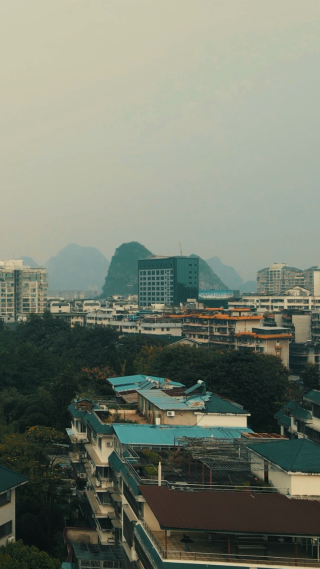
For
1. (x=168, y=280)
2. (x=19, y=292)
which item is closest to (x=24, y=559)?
(x=19, y=292)

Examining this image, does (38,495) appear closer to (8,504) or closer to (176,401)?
(8,504)

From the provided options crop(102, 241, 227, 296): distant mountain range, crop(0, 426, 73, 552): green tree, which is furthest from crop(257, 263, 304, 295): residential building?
crop(0, 426, 73, 552): green tree

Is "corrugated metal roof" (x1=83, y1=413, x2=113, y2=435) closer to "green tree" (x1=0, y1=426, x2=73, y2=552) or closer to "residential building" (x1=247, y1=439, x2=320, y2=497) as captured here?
"green tree" (x1=0, y1=426, x2=73, y2=552)

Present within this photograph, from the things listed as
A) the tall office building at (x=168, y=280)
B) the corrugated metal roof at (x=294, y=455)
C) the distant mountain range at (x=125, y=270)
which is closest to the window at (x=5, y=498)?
the corrugated metal roof at (x=294, y=455)

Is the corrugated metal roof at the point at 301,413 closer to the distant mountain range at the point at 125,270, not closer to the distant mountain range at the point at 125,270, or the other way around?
the distant mountain range at the point at 125,270

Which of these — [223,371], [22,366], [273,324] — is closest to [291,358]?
[273,324]
